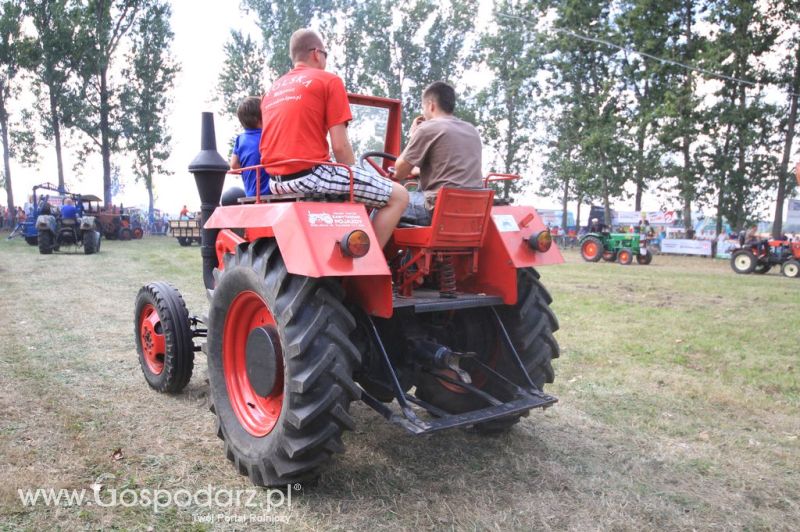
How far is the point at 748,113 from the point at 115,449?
92.5 feet

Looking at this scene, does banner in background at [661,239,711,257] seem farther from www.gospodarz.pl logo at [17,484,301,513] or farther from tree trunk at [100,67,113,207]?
tree trunk at [100,67,113,207]

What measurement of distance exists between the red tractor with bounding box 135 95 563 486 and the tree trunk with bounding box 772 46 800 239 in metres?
24.0

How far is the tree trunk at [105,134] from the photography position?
3192 cm

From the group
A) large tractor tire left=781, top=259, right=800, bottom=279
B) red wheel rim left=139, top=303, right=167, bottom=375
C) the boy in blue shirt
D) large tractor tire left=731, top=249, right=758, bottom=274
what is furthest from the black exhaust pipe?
large tractor tire left=781, top=259, right=800, bottom=279

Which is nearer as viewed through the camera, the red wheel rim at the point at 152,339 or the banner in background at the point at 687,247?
the red wheel rim at the point at 152,339

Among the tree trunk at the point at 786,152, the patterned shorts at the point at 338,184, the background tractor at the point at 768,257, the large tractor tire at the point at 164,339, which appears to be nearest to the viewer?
the patterned shorts at the point at 338,184

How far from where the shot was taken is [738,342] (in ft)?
21.3

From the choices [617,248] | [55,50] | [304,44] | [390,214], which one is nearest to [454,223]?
[390,214]

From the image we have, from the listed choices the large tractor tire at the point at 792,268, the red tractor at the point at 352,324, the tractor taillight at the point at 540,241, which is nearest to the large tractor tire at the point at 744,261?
the large tractor tire at the point at 792,268

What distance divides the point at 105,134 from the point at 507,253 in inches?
1347

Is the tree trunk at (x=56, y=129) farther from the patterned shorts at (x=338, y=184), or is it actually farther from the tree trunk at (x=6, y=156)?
the patterned shorts at (x=338, y=184)

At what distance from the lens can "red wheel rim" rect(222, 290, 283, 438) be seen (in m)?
3.09

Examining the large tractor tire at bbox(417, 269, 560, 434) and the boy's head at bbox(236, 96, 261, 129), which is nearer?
the large tractor tire at bbox(417, 269, 560, 434)

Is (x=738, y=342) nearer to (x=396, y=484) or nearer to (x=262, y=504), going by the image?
(x=396, y=484)
